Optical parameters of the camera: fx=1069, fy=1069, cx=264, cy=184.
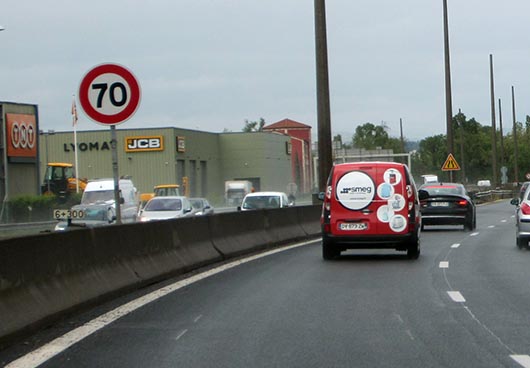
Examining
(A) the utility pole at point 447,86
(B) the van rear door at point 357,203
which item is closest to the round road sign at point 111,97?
(B) the van rear door at point 357,203

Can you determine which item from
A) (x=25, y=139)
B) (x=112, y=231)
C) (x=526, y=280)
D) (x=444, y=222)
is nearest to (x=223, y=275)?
(x=112, y=231)

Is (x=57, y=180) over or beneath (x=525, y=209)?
over

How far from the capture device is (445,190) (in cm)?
3266

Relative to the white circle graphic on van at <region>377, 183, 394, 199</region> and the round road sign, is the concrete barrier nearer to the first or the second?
the round road sign

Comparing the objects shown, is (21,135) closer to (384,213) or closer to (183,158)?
(183,158)

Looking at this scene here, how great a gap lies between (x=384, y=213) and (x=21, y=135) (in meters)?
41.7

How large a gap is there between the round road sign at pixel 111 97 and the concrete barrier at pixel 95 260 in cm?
138

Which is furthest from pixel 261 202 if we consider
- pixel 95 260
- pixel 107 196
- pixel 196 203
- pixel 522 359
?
pixel 522 359

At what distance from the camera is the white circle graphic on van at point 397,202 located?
18844 mm

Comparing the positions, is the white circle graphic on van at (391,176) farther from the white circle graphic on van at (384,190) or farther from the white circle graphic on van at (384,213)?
the white circle graphic on van at (384,213)

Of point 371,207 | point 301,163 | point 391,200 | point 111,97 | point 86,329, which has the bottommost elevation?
point 86,329

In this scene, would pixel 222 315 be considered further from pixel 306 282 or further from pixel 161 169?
pixel 161 169

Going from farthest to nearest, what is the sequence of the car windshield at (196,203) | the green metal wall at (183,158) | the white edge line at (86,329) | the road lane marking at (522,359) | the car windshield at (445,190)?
the green metal wall at (183,158) → the car windshield at (196,203) → the car windshield at (445,190) → the white edge line at (86,329) → the road lane marking at (522,359)

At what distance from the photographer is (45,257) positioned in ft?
34.9
